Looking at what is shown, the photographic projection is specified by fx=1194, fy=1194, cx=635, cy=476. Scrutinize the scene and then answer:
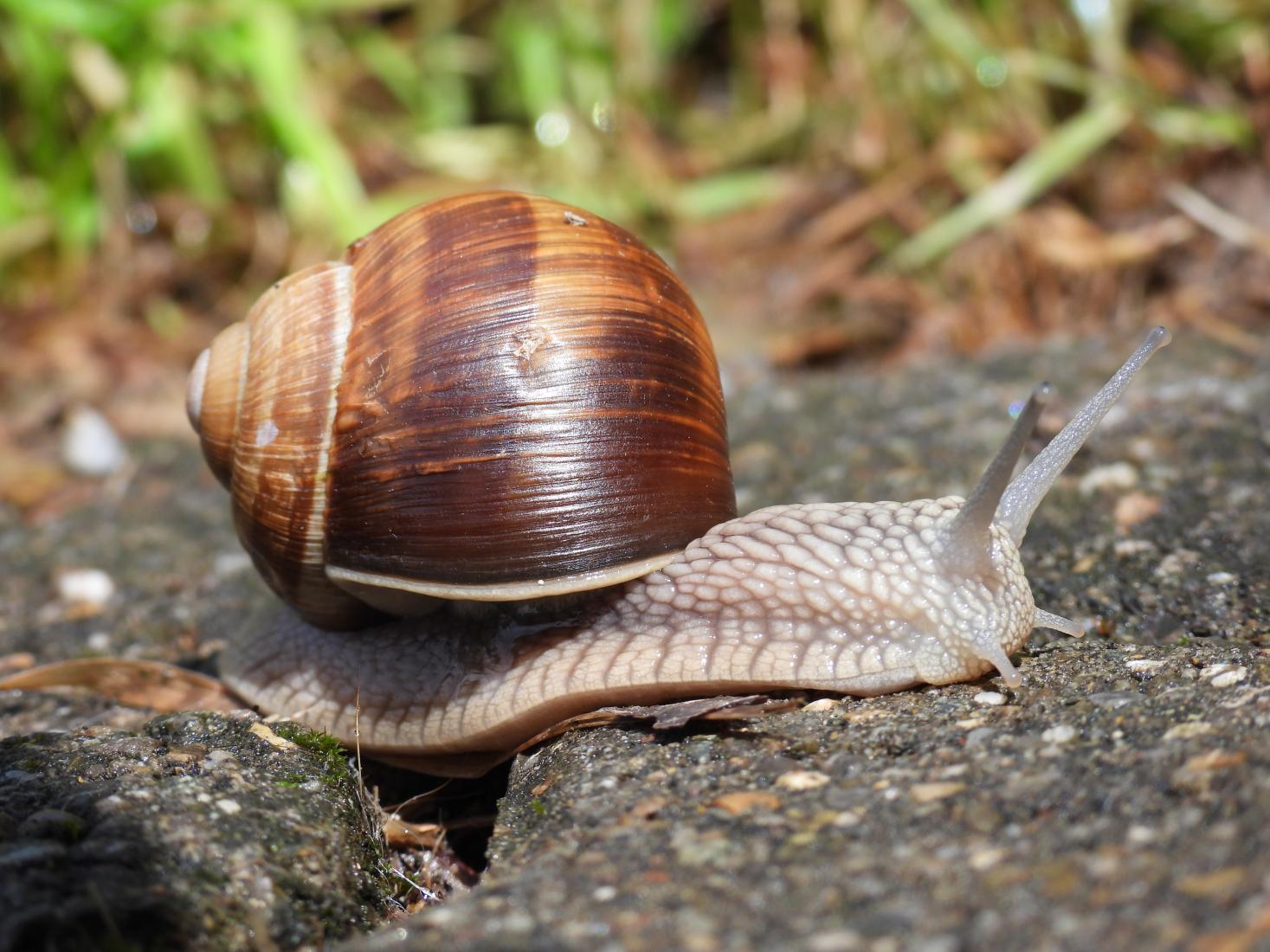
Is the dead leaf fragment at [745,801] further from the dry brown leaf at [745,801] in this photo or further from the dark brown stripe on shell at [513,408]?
the dark brown stripe on shell at [513,408]

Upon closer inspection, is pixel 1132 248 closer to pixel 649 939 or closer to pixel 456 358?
pixel 456 358

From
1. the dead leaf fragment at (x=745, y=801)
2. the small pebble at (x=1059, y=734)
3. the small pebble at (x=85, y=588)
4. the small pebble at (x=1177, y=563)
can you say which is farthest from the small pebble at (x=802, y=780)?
the small pebble at (x=85, y=588)

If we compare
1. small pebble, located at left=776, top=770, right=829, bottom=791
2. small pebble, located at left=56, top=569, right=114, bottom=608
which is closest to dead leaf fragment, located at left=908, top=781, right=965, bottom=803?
small pebble, located at left=776, top=770, right=829, bottom=791

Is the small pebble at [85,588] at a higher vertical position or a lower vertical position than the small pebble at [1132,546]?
higher

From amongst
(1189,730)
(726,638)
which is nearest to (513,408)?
(726,638)

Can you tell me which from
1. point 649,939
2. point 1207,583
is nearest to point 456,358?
point 649,939

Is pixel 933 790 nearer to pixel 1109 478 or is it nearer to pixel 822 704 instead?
pixel 822 704

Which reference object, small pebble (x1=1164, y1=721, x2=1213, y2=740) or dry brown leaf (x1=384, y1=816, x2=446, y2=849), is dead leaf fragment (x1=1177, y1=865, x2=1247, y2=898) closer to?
small pebble (x1=1164, y1=721, x2=1213, y2=740)
